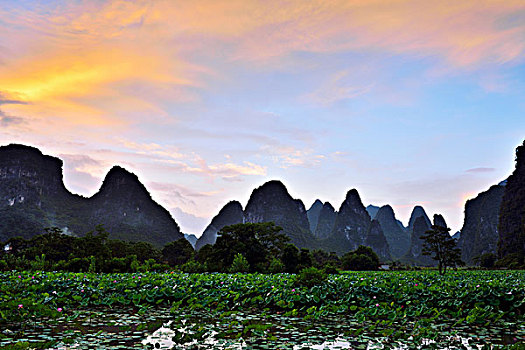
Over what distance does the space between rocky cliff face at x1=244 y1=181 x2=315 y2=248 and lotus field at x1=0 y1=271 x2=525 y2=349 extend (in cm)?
8147

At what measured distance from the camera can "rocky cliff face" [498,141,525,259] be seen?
140ft

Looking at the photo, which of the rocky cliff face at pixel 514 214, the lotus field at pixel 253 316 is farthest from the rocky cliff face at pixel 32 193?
the rocky cliff face at pixel 514 214

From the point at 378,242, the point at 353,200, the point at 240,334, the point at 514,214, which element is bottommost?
the point at 240,334

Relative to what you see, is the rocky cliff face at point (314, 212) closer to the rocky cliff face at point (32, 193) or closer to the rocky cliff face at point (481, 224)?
the rocky cliff face at point (481, 224)

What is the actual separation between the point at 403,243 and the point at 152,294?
139880 millimetres

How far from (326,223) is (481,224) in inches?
2120

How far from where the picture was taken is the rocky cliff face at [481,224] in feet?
243

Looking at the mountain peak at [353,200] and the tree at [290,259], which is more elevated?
the mountain peak at [353,200]

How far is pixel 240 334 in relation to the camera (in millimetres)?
4949

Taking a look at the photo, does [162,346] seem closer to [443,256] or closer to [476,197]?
[443,256]

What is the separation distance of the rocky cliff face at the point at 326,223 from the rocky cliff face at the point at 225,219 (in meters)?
28.5

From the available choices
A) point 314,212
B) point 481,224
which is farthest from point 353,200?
Result: point 314,212

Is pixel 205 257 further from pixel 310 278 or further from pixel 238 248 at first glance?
pixel 310 278

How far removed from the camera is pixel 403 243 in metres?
134
